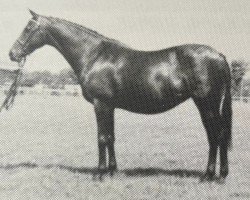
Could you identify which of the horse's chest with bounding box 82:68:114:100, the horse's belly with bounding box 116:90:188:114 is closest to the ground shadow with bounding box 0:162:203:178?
A: the horse's belly with bounding box 116:90:188:114

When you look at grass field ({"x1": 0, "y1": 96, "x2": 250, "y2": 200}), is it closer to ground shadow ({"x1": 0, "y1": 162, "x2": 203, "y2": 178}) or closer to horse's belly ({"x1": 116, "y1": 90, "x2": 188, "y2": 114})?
ground shadow ({"x1": 0, "y1": 162, "x2": 203, "y2": 178})

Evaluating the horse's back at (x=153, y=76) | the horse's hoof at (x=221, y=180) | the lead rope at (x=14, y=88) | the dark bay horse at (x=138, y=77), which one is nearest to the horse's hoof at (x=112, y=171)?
the dark bay horse at (x=138, y=77)

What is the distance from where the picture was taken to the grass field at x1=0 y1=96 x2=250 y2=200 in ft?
11.3

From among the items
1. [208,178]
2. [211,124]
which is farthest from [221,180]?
[211,124]

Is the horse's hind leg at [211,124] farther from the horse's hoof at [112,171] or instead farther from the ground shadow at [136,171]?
the horse's hoof at [112,171]

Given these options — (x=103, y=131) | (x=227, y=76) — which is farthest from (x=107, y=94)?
(x=227, y=76)

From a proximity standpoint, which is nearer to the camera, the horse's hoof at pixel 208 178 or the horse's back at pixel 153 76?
the horse's back at pixel 153 76

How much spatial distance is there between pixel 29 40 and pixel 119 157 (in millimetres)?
1474

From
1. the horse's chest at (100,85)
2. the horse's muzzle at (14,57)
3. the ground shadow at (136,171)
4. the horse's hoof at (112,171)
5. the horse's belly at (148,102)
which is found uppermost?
the horse's muzzle at (14,57)

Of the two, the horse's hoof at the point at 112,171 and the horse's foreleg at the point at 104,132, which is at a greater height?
the horse's foreleg at the point at 104,132

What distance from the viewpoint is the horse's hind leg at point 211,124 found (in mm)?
3430

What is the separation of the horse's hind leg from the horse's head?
5.33 ft

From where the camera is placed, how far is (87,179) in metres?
3.65

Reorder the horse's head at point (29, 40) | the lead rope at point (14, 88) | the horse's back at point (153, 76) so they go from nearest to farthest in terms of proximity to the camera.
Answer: the horse's back at point (153, 76) < the horse's head at point (29, 40) < the lead rope at point (14, 88)
